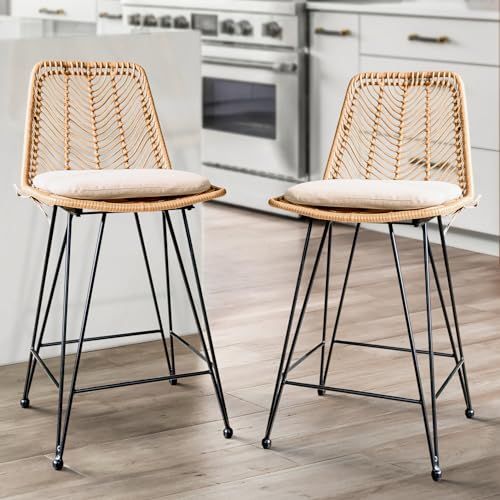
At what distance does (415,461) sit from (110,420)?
722 millimetres

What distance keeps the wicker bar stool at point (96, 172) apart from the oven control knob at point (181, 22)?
246 cm

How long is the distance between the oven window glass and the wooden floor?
5.29ft

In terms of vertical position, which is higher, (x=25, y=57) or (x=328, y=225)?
(x=25, y=57)

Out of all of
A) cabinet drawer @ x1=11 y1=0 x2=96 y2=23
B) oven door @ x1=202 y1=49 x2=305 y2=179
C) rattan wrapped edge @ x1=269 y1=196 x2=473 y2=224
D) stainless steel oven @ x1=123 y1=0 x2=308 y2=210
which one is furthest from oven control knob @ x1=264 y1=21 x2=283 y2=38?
rattan wrapped edge @ x1=269 y1=196 x2=473 y2=224

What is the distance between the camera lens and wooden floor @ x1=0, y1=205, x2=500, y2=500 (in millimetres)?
2258

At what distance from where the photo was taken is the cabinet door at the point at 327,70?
16.0 feet

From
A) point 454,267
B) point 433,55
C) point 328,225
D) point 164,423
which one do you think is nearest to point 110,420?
point 164,423

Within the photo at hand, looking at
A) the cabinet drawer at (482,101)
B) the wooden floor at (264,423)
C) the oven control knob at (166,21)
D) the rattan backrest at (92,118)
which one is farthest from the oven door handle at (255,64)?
the rattan backrest at (92,118)

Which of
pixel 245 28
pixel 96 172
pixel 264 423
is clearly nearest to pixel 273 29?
pixel 245 28

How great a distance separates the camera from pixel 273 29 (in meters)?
5.07

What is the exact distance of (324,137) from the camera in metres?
5.07

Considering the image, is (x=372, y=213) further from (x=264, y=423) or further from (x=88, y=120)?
(x=88, y=120)

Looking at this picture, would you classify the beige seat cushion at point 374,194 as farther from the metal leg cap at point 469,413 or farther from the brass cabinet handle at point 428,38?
the brass cabinet handle at point 428,38

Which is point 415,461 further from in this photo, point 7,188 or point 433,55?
point 433,55
